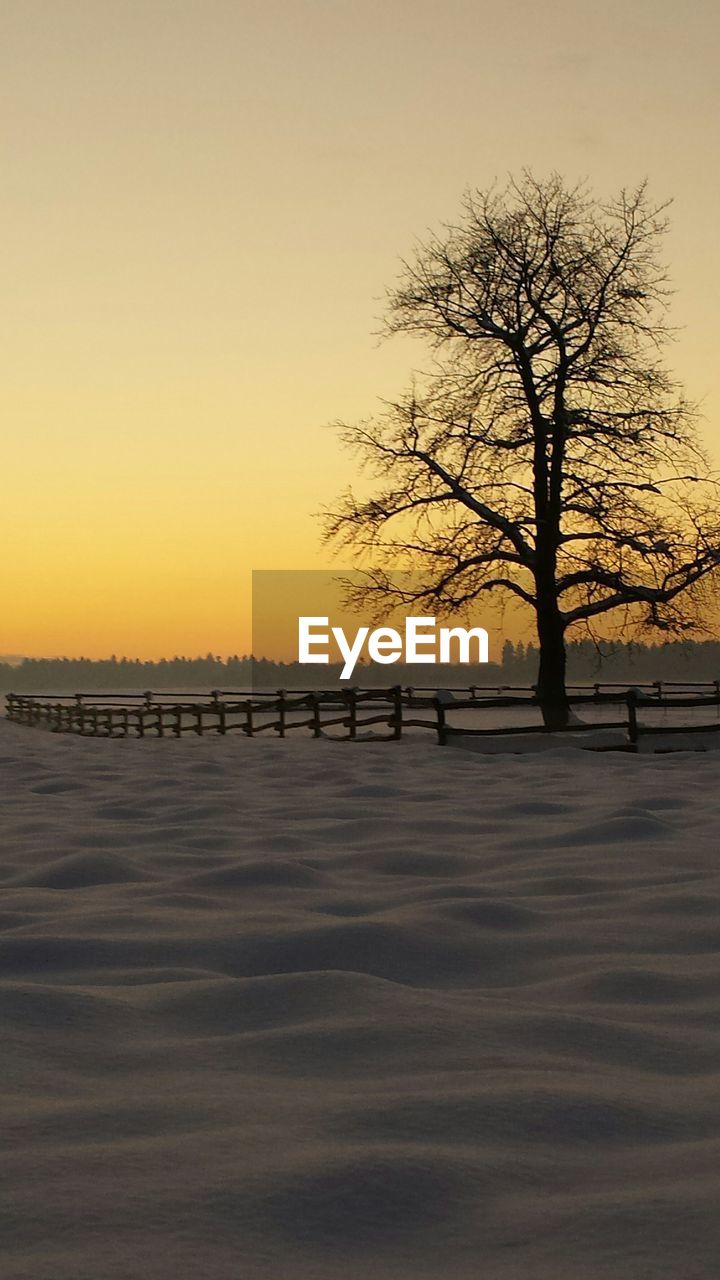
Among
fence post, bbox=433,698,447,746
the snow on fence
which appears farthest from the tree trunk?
fence post, bbox=433,698,447,746

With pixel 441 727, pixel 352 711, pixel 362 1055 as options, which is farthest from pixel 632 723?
pixel 362 1055

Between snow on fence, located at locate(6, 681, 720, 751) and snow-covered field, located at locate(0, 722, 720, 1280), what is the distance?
9.33m

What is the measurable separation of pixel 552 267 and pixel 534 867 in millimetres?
16913

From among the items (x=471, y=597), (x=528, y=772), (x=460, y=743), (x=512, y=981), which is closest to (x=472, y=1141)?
(x=512, y=981)

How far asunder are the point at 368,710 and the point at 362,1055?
1002 inches

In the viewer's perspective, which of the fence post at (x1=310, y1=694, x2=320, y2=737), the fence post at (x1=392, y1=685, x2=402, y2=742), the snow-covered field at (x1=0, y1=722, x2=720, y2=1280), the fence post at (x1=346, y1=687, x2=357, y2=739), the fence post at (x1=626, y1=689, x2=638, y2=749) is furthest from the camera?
the fence post at (x1=310, y1=694, x2=320, y2=737)

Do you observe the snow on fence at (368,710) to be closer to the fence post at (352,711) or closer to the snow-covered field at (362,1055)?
the fence post at (352,711)

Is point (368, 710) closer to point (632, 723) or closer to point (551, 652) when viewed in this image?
point (551, 652)

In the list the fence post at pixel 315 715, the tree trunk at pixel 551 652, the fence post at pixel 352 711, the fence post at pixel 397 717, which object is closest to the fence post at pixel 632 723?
the fence post at pixel 397 717

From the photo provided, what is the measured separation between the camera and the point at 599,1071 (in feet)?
8.21

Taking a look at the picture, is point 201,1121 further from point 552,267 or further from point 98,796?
point 552,267

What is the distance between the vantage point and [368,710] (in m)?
28.0

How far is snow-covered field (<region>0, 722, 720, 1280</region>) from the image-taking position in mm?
1696

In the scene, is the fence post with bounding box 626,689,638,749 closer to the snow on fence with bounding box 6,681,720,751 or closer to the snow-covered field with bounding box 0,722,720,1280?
the snow on fence with bounding box 6,681,720,751
